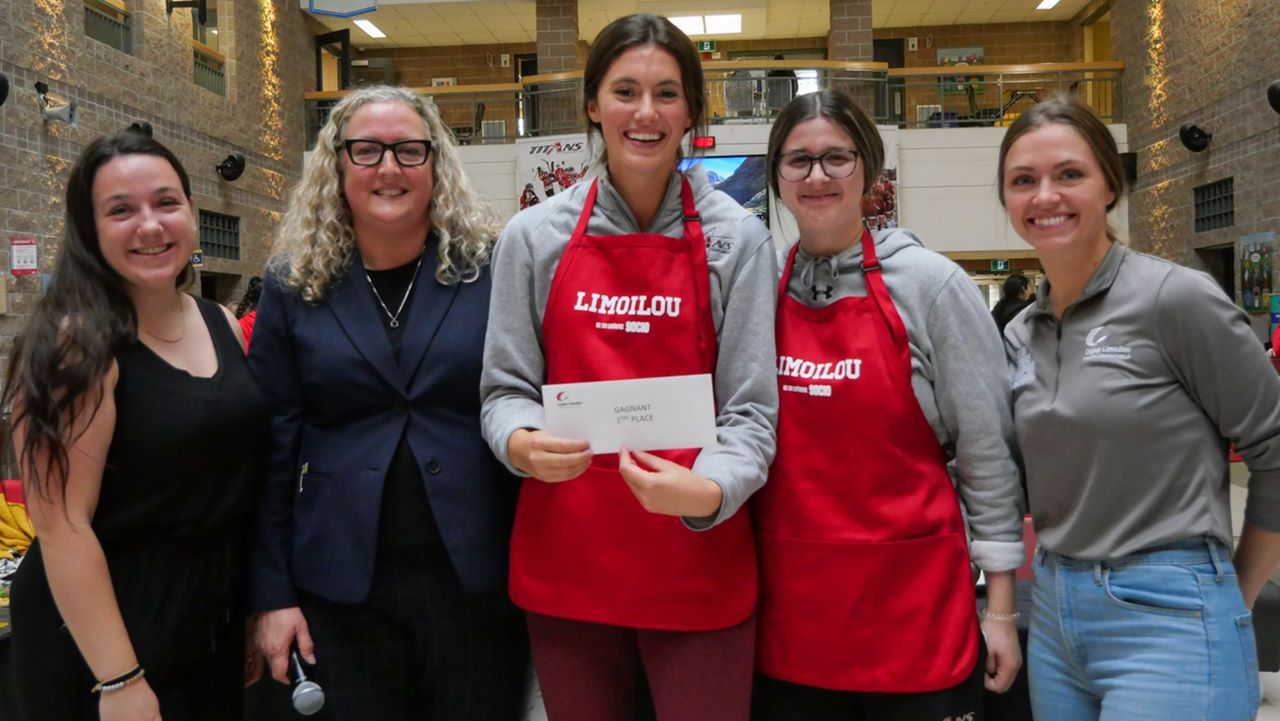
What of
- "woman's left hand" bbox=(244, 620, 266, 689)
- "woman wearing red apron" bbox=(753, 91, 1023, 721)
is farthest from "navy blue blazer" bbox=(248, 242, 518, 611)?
"woman wearing red apron" bbox=(753, 91, 1023, 721)

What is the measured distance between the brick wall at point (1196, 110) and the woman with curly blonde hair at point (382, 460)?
12829 mm

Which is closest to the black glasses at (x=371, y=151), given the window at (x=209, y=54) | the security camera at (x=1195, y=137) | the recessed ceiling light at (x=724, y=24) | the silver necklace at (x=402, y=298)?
the silver necklace at (x=402, y=298)

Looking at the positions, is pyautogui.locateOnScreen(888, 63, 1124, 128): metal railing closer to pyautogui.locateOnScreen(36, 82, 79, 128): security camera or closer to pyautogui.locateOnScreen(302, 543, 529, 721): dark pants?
pyautogui.locateOnScreen(36, 82, 79, 128): security camera

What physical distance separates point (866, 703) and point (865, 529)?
38cm

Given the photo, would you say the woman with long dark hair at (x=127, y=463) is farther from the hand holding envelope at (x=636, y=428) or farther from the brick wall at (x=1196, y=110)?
the brick wall at (x=1196, y=110)

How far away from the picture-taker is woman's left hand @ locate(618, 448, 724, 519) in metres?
1.71

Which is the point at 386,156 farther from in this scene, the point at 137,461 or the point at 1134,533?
the point at 1134,533

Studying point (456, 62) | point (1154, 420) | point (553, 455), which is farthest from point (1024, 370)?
point (456, 62)

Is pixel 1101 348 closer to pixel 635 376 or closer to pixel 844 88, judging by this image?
pixel 635 376

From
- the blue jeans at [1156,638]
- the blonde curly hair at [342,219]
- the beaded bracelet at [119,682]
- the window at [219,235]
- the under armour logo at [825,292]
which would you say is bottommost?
the beaded bracelet at [119,682]

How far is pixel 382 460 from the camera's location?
2143 mm

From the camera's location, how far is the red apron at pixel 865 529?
195 centimetres

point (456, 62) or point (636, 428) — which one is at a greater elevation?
point (456, 62)

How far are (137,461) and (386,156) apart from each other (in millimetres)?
891
